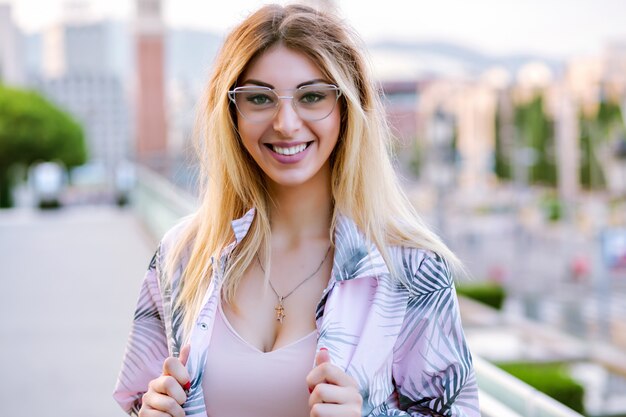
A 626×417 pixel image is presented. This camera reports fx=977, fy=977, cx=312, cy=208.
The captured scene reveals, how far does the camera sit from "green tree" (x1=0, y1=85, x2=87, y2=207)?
45969 mm

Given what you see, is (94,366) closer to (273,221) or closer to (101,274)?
(101,274)

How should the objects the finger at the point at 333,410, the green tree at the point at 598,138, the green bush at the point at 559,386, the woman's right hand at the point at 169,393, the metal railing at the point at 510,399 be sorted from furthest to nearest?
the green tree at the point at 598,138 < the green bush at the point at 559,386 < the metal railing at the point at 510,399 < the woman's right hand at the point at 169,393 < the finger at the point at 333,410

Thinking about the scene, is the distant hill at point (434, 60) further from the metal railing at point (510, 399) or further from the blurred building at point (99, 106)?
the metal railing at point (510, 399)

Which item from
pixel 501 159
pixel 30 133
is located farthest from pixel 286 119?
pixel 501 159

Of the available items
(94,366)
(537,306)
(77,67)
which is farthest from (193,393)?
(77,67)

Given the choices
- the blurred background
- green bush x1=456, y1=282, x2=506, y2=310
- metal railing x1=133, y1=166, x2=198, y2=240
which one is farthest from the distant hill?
metal railing x1=133, y1=166, x2=198, y2=240

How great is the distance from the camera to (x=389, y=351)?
63.7 inches

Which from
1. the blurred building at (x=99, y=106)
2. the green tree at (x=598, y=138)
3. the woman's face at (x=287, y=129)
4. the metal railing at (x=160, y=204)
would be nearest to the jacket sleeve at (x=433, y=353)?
the woman's face at (x=287, y=129)

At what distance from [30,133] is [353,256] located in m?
47.2

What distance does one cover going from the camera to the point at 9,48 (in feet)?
524

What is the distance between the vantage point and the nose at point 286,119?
169 cm

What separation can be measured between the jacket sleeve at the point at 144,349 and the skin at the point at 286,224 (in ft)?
0.62

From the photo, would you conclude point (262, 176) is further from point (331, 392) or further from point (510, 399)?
point (510, 399)

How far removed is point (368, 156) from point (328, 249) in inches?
7.3
